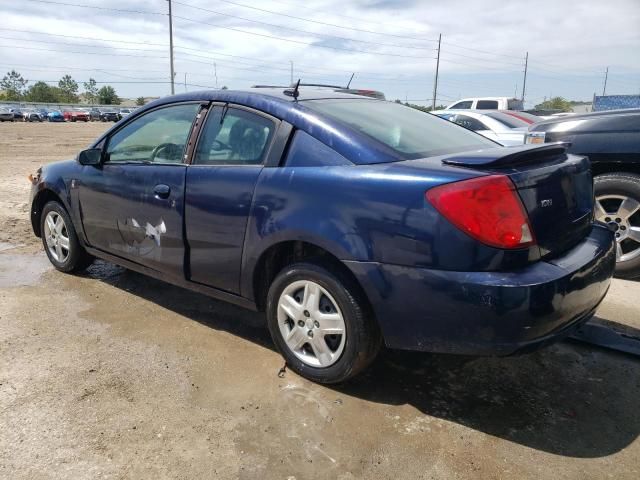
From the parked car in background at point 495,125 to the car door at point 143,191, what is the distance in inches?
221

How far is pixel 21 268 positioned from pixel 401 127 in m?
3.82

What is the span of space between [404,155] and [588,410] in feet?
5.21

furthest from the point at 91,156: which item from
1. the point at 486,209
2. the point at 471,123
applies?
the point at 471,123

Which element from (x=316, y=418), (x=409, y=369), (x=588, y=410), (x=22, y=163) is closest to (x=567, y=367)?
(x=588, y=410)

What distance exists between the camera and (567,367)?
309 centimetres

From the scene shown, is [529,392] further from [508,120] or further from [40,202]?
[508,120]

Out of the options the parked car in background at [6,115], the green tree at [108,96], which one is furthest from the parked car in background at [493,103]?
the green tree at [108,96]

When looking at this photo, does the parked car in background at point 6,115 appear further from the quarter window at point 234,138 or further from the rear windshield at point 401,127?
the rear windshield at point 401,127

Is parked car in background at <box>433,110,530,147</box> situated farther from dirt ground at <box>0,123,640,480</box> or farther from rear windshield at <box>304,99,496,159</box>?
dirt ground at <box>0,123,640,480</box>

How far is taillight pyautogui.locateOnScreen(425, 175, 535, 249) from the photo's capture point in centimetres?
223

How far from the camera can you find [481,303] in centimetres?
223

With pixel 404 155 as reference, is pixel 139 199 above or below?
below

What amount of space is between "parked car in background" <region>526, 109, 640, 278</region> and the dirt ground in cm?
107

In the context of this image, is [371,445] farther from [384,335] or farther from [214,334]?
[214,334]
